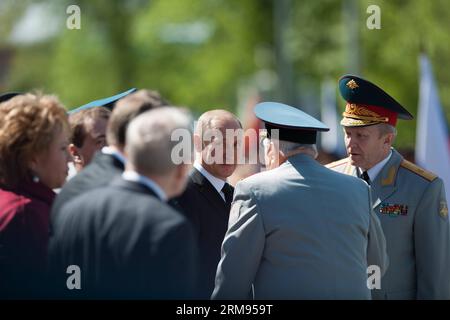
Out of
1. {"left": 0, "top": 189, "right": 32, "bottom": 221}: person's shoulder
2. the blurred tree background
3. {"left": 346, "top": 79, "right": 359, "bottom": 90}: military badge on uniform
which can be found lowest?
the blurred tree background

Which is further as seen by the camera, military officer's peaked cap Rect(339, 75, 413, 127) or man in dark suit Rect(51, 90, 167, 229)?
military officer's peaked cap Rect(339, 75, 413, 127)

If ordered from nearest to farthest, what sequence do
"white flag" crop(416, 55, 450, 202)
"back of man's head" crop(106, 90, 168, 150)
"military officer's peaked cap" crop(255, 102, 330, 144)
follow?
"back of man's head" crop(106, 90, 168, 150), "military officer's peaked cap" crop(255, 102, 330, 144), "white flag" crop(416, 55, 450, 202)

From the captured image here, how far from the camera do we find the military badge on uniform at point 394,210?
488 centimetres

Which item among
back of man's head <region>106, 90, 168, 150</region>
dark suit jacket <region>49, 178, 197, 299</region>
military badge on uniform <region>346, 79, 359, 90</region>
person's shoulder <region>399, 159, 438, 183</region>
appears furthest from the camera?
military badge on uniform <region>346, 79, 359, 90</region>

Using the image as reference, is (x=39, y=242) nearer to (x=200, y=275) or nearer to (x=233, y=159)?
(x=200, y=275)

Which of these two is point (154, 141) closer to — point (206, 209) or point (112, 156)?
point (112, 156)

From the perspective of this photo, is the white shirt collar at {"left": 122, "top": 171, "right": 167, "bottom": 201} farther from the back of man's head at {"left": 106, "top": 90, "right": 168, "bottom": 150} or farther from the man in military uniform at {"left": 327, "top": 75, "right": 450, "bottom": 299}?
the man in military uniform at {"left": 327, "top": 75, "right": 450, "bottom": 299}

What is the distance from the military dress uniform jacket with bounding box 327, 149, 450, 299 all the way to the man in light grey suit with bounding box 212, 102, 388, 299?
651 millimetres

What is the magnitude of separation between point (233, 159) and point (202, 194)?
29 cm

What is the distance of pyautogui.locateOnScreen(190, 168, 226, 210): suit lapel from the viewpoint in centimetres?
484

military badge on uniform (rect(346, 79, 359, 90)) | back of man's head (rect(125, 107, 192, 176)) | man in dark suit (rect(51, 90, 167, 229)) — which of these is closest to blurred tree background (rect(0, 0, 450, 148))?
military badge on uniform (rect(346, 79, 359, 90))

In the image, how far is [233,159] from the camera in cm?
501

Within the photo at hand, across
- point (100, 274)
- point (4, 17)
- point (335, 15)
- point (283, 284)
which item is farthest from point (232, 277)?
point (4, 17)

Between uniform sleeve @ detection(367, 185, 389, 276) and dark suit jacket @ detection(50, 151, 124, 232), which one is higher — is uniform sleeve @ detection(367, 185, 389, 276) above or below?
below
